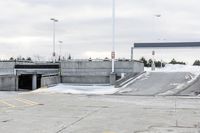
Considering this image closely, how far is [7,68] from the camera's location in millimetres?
48375

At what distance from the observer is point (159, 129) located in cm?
1341

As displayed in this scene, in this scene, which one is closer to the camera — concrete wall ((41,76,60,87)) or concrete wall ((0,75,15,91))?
concrete wall ((41,76,60,87))

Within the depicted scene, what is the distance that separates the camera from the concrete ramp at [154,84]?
106 ft

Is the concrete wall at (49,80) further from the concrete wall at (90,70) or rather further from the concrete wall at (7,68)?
the concrete wall at (7,68)

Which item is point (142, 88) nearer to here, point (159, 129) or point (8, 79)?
point (8, 79)

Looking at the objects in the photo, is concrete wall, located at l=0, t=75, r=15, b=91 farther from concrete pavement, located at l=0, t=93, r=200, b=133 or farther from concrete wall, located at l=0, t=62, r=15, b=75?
concrete pavement, located at l=0, t=93, r=200, b=133

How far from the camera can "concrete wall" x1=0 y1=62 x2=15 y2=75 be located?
157 ft

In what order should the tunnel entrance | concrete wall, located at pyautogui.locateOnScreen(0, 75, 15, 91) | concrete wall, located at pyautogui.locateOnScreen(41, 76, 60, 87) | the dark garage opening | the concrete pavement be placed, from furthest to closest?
the dark garage opening < the tunnel entrance < concrete wall, located at pyautogui.locateOnScreen(0, 75, 15, 91) < concrete wall, located at pyautogui.locateOnScreen(41, 76, 60, 87) < the concrete pavement

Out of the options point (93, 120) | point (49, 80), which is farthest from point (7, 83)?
point (93, 120)

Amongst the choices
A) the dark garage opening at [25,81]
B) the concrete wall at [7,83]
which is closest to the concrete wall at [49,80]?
the concrete wall at [7,83]

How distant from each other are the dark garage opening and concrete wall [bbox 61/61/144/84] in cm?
792

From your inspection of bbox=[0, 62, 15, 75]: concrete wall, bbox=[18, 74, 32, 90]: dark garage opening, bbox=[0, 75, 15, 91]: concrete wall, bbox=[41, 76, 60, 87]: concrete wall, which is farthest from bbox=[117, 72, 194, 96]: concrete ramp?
bbox=[0, 62, 15, 75]: concrete wall

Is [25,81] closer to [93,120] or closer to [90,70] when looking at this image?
[90,70]

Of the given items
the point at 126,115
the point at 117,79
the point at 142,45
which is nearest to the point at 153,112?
the point at 126,115
